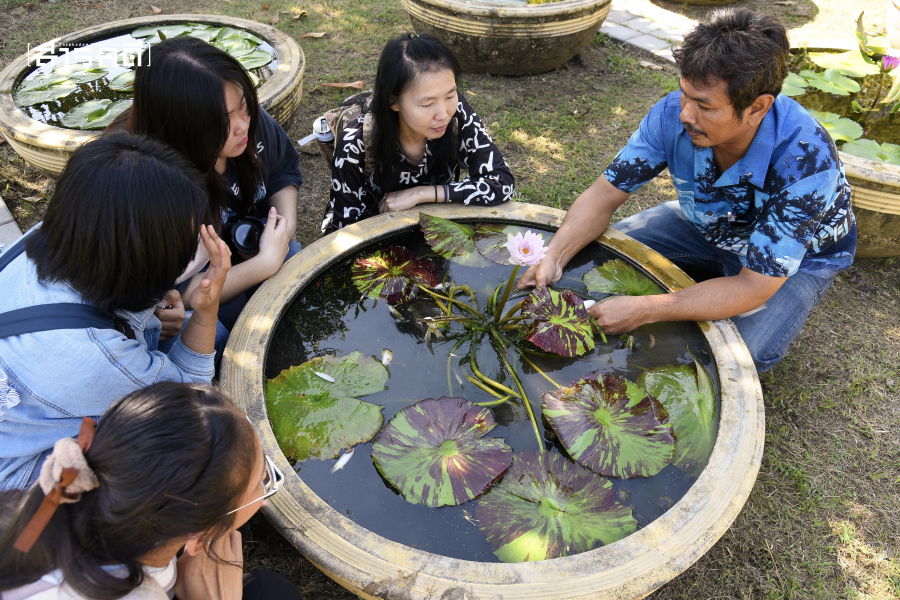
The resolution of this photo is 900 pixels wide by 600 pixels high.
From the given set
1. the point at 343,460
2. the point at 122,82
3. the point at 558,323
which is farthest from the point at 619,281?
the point at 122,82

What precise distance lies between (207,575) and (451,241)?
125 cm

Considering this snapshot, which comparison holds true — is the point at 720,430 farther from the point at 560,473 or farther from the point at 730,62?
the point at 730,62

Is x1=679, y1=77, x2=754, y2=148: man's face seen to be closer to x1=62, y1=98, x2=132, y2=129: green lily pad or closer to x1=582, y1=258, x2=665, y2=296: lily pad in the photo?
x1=582, y1=258, x2=665, y2=296: lily pad

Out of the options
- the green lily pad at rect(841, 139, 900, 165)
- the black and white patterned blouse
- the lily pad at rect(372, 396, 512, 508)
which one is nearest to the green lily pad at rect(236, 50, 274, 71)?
the black and white patterned blouse

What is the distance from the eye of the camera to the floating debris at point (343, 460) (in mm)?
1388

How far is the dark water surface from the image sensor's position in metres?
1.29

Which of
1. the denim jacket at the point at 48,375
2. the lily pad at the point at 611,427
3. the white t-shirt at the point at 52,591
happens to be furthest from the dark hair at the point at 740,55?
the white t-shirt at the point at 52,591

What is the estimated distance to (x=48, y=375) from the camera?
118 centimetres

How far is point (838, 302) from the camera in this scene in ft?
9.09

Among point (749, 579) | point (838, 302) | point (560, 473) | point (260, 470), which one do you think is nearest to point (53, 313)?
point (260, 470)

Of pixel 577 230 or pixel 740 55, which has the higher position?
pixel 740 55

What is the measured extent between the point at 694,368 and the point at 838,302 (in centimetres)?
165

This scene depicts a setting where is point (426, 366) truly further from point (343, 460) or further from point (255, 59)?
point (255, 59)

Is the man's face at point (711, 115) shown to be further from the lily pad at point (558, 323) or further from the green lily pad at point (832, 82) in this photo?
the green lily pad at point (832, 82)
